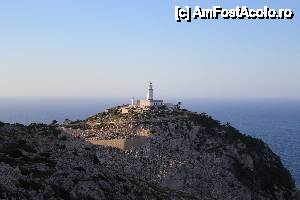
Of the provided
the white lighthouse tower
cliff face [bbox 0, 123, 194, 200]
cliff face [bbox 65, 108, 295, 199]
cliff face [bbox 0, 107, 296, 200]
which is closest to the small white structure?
the white lighthouse tower

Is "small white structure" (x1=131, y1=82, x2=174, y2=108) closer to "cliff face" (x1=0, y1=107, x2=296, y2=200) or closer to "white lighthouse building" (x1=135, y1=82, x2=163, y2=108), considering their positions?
"white lighthouse building" (x1=135, y1=82, x2=163, y2=108)

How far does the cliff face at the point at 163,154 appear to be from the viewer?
4075 centimetres

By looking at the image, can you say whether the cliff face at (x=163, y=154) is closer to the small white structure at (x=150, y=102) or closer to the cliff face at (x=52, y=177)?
the cliff face at (x=52, y=177)

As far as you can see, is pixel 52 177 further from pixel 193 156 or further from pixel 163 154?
pixel 193 156

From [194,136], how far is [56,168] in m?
45.7

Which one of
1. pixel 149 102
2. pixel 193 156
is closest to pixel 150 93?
pixel 149 102

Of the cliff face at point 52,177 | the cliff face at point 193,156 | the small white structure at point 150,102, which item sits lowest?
the cliff face at point 193,156

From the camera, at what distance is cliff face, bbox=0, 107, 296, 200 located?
40750 mm

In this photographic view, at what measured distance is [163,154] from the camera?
230 feet

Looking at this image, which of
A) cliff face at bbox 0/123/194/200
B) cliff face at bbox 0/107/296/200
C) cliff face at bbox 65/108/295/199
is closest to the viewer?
cliff face at bbox 0/123/194/200

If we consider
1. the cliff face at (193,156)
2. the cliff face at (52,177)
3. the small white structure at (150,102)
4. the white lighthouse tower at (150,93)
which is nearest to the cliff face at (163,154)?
the cliff face at (193,156)

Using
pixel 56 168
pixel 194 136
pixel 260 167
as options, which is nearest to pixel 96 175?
pixel 56 168

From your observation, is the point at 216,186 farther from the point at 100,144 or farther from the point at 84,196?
the point at 84,196

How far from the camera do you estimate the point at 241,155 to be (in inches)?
3123
